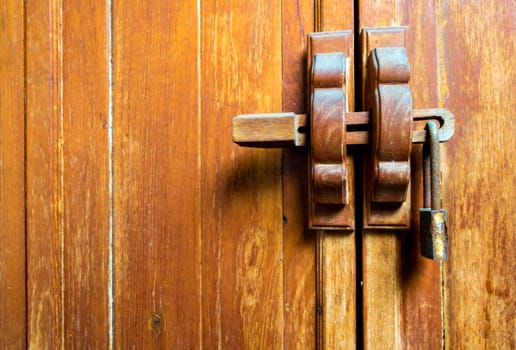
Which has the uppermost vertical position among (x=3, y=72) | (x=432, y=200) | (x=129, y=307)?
(x=3, y=72)

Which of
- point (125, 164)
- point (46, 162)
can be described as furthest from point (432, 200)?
point (46, 162)

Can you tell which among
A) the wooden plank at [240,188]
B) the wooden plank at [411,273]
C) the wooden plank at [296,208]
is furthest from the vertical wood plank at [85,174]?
the wooden plank at [411,273]

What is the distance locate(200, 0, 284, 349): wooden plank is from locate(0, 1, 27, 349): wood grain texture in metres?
0.30

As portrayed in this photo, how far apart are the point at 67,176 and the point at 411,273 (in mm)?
485

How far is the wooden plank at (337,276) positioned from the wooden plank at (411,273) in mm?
17

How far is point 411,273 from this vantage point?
341 millimetres

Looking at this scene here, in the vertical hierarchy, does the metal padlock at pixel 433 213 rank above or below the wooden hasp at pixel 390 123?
below

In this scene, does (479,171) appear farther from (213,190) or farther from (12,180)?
(12,180)

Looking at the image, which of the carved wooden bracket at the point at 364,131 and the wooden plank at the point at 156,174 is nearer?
the carved wooden bracket at the point at 364,131

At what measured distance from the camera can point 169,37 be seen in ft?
1.34

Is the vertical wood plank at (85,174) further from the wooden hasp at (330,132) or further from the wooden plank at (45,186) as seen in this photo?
the wooden hasp at (330,132)

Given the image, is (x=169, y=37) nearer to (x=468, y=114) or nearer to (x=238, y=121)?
(x=238, y=121)

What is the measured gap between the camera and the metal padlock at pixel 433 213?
281 mm

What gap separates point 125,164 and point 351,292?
346mm
